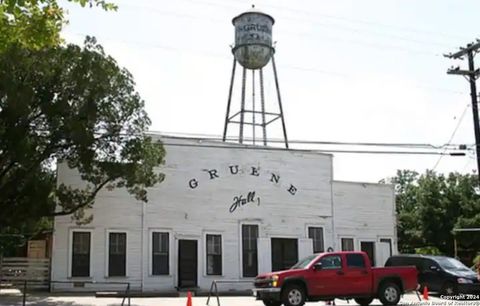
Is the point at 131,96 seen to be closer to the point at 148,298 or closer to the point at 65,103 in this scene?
the point at 65,103

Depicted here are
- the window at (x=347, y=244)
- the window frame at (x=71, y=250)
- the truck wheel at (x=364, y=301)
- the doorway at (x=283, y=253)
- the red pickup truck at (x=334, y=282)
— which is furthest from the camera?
the window at (x=347, y=244)

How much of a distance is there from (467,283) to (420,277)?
7.19ft

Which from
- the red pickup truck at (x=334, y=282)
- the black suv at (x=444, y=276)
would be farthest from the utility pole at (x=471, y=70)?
the red pickup truck at (x=334, y=282)

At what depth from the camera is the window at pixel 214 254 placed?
2919cm

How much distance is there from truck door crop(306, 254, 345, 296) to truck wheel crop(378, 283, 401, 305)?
1.56 m

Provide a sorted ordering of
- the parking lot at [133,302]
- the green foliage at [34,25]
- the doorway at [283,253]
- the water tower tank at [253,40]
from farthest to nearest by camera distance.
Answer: the water tower tank at [253,40] < the doorway at [283,253] < the parking lot at [133,302] < the green foliage at [34,25]

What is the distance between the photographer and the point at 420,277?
26.5 metres

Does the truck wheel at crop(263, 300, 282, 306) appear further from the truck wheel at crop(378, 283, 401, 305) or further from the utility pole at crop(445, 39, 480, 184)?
the utility pole at crop(445, 39, 480, 184)

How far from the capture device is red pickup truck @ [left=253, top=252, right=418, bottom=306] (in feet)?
65.1

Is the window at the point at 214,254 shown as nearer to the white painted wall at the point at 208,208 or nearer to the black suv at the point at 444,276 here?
the white painted wall at the point at 208,208

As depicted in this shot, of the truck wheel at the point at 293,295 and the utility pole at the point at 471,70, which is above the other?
the utility pole at the point at 471,70

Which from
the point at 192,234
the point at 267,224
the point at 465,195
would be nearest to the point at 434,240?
the point at 465,195

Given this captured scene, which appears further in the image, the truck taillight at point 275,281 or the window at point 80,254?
the window at point 80,254

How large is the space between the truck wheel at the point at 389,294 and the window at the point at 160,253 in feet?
35.0
